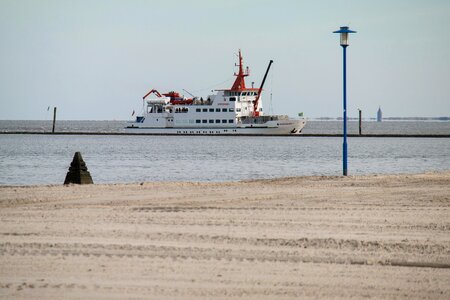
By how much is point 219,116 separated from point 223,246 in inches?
3521

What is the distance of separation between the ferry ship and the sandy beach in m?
81.9

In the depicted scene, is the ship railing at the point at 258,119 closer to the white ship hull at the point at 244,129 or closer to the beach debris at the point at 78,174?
the white ship hull at the point at 244,129

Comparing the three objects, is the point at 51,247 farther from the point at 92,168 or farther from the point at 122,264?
the point at 92,168

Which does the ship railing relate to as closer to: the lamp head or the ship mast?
the ship mast

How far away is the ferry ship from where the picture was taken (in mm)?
99750

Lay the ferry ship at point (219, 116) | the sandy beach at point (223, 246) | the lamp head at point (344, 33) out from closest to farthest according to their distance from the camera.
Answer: the sandy beach at point (223, 246)
the lamp head at point (344, 33)
the ferry ship at point (219, 116)

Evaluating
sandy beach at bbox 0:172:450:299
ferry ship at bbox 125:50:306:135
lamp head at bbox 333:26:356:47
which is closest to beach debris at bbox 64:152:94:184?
sandy beach at bbox 0:172:450:299

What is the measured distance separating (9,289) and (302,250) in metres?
3.85

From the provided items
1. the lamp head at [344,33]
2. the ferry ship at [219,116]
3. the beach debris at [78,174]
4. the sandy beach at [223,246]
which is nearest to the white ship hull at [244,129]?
the ferry ship at [219,116]

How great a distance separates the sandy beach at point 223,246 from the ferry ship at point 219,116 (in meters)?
81.9

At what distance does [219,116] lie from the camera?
3949 inches

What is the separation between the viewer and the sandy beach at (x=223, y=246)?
8836 mm

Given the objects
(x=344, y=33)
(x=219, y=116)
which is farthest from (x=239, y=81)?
(x=344, y=33)

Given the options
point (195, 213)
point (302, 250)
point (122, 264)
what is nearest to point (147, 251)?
point (122, 264)
